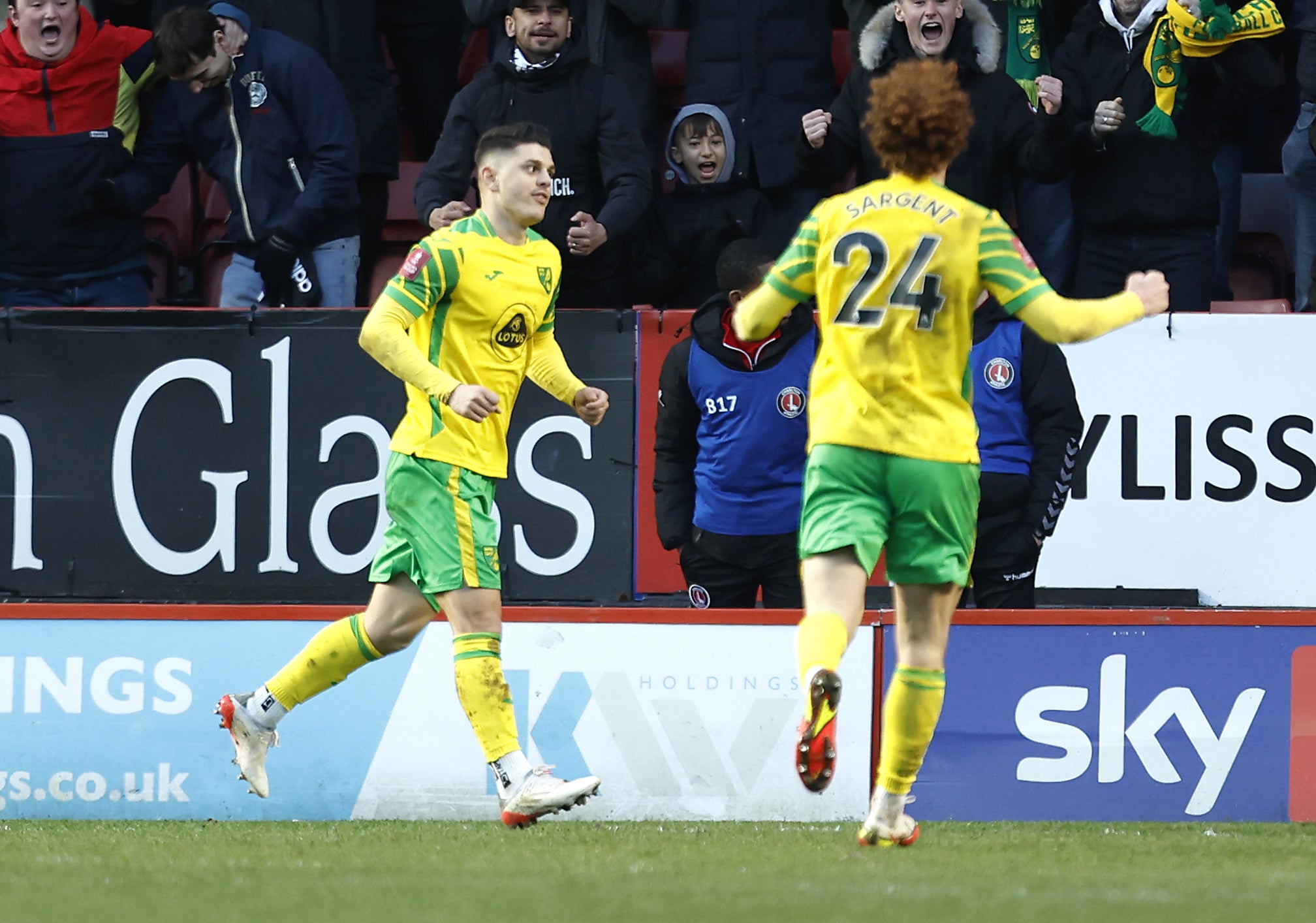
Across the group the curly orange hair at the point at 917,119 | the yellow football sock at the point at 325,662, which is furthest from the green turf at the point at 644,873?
the curly orange hair at the point at 917,119

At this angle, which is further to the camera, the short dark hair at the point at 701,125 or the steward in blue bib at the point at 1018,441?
the short dark hair at the point at 701,125

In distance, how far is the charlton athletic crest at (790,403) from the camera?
680cm

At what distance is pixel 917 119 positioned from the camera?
4746 mm

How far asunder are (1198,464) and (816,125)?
208 centimetres

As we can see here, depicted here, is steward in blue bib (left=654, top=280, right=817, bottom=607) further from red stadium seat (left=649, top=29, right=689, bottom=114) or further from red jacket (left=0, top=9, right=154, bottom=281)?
red stadium seat (left=649, top=29, right=689, bottom=114)

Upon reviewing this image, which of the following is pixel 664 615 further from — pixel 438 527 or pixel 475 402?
pixel 475 402

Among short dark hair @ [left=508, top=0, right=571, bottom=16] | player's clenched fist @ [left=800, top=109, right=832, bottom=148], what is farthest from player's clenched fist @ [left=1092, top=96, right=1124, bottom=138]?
short dark hair @ [left=508, top=0, right=571, bottom=16]

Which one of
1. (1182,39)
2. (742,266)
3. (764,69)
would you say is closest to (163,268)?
(764,69)

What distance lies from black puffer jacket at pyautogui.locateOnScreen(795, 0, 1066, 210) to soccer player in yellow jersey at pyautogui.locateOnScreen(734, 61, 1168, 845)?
3.10 meters

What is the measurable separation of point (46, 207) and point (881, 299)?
190 inches

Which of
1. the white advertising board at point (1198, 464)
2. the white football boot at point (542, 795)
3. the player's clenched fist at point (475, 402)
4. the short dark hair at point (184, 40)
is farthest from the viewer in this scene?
the short dark hair at point (184, 40)

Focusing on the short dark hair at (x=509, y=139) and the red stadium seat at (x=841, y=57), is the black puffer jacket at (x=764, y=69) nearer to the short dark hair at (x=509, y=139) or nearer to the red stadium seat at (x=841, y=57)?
the red stadium seat at (x=841, y=57)

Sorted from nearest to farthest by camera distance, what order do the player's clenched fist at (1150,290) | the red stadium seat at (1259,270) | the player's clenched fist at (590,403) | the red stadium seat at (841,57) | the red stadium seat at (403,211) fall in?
1. the player's clenched fist at (1150,290)
2. the player's clenched fist at (590,403)
3. the red stadium seat at (1259,270)
4. the red stadium seat at (403,211)
5. the red stadium seat at (841,57)

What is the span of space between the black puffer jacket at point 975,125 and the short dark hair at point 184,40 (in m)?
2.53
